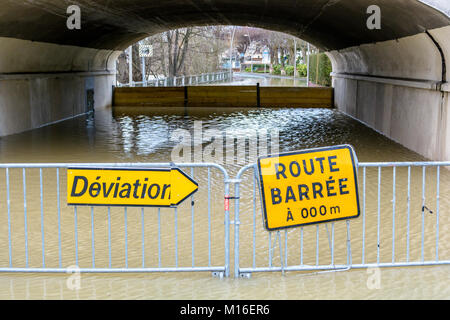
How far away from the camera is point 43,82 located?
19531 millimetres

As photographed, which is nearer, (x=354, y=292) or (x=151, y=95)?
(x=354, y=292)

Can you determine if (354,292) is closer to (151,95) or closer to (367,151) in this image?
(367,151)

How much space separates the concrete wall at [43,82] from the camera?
16.5m

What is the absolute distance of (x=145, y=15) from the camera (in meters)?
19.8

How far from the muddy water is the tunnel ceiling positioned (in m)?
2.92

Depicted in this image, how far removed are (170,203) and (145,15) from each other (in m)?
15.0

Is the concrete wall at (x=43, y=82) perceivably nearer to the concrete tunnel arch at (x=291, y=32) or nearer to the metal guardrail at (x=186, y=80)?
the concrete tunnel arch at (x=291, y=32)

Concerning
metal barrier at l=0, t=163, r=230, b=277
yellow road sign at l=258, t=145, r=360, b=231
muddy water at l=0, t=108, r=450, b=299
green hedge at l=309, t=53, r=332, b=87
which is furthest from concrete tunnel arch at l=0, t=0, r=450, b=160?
green hedge at l=309, t=53, r=332, b=87

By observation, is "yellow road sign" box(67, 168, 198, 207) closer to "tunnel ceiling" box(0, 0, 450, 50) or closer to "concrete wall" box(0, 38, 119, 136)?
"tunnel ceiling" box(0, 0, 450, 50)

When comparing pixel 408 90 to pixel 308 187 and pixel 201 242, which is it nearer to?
pixel 201 242
